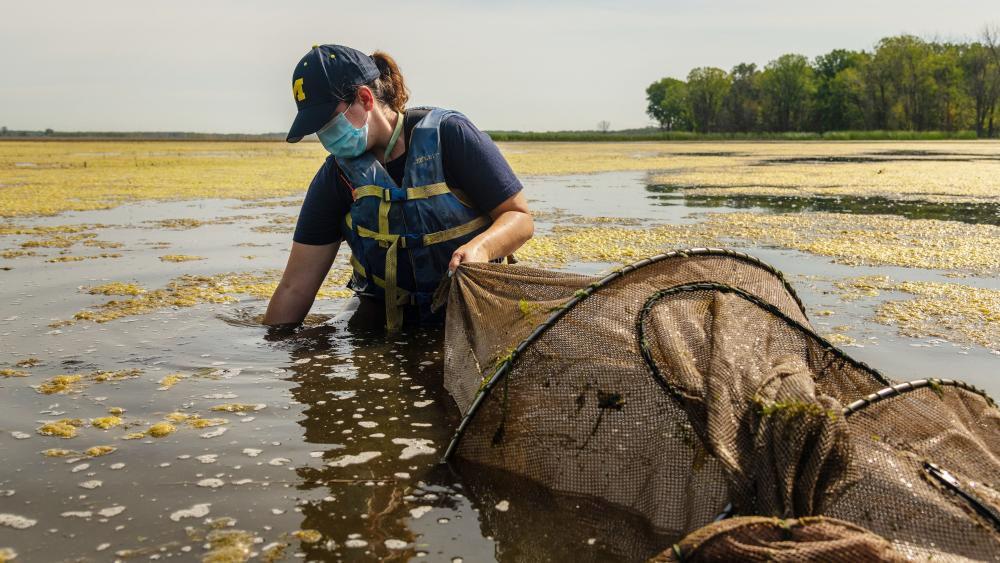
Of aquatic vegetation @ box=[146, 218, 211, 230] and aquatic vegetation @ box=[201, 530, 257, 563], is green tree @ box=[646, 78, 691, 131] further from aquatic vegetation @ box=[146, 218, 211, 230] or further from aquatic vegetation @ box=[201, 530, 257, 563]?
aquatic vegetation @ box=[201, 530, 257, 563]

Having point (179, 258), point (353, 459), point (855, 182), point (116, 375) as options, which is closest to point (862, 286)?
point (353, 459)

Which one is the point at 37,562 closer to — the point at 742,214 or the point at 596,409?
the point at 596,409

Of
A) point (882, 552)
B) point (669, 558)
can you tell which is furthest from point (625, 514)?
point (882, 552)

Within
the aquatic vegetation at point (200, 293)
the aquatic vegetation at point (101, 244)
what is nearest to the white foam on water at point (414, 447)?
the aquatic vegetation at point (200, 293)

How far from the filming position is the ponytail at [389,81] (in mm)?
4941

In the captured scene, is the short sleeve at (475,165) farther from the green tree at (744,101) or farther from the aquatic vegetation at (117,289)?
the green tree at (744,101)

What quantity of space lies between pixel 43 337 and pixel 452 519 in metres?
4.05

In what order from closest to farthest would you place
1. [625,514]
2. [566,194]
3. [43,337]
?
[625,514], [43,337], [566,194]

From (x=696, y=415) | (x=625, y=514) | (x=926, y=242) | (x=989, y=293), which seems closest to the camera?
(x=696, y=415)

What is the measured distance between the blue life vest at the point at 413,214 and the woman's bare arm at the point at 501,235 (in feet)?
0.78

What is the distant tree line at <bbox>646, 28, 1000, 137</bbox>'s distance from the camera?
291ft

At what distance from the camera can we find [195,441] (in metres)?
3.84

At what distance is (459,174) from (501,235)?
497 mm

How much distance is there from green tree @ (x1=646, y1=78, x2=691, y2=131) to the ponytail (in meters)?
129
